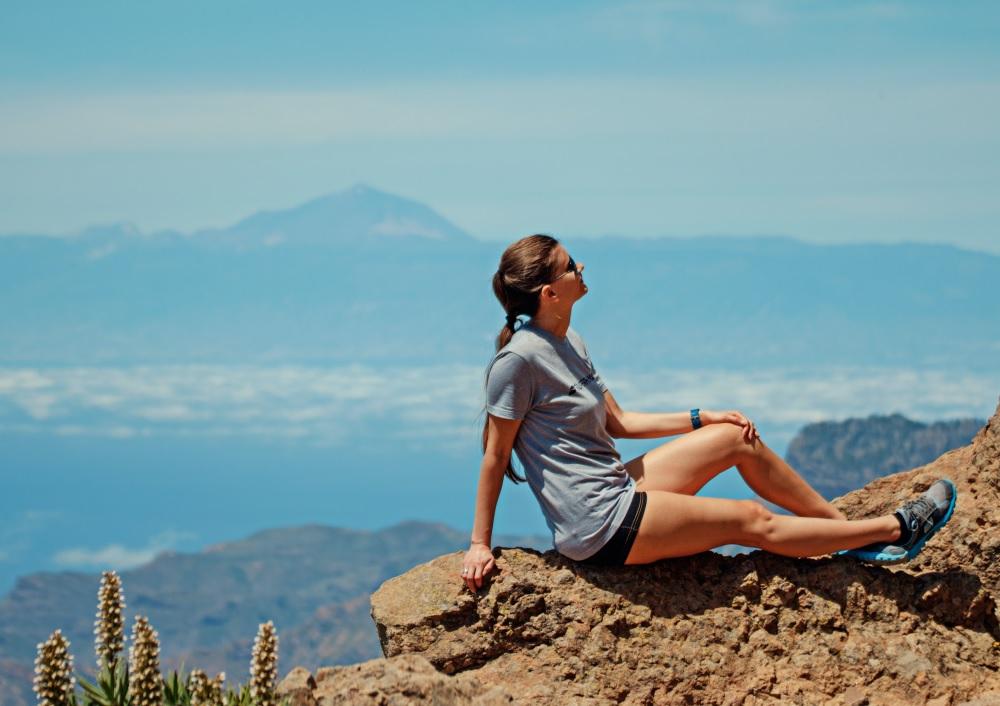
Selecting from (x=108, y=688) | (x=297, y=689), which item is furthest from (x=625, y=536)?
(x=108, y=688)

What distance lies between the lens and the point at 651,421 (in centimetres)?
760

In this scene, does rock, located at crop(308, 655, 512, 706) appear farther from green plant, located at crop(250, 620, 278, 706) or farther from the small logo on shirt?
the small logo on shirt

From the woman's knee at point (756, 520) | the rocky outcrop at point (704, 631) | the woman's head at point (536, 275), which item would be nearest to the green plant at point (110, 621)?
the rocky outcrop at point (704, 631)

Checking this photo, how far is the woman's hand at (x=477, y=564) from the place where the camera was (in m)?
7.28

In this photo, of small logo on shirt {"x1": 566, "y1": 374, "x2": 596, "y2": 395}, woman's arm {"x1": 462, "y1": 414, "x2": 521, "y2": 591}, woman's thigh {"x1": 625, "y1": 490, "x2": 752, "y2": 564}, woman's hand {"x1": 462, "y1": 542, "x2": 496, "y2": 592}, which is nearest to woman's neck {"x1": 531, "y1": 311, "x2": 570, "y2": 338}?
small logo on shirt {"x1": 566, "y1": 374, "x2": 596, "y2": 395}

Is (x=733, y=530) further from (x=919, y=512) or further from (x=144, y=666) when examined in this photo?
(x=144, y=666)

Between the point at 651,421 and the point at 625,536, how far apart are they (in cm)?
83

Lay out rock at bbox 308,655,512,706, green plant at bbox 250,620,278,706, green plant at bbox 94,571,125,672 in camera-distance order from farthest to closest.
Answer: green plant at bbox 94,571,125,672
rock at bbox 308,655,512,706
green plant at bbox 250,620,278,706

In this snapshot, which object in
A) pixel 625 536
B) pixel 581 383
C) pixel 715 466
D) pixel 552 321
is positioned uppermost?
pixel 552 321

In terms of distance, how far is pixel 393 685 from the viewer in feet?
21.8

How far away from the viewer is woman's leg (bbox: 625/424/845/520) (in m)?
7.34

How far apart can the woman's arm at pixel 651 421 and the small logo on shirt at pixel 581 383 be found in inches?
7.6

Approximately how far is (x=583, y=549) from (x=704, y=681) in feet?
3.47

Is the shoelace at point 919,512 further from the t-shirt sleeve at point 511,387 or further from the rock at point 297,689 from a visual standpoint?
the rock at point 297,689
